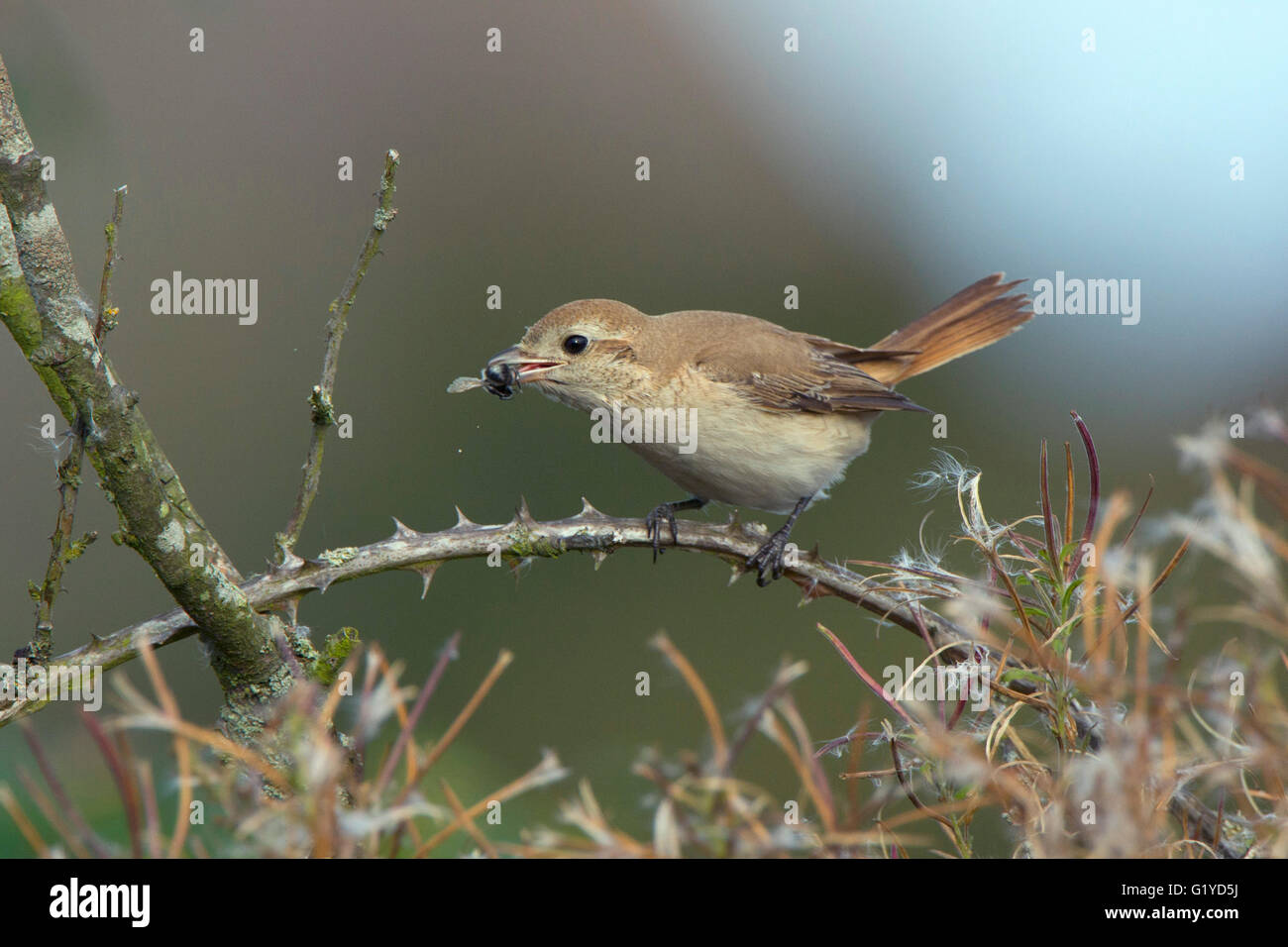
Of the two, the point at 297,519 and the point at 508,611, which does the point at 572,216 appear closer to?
the point at 508,611

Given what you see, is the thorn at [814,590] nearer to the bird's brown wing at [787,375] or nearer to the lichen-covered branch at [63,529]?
the lichen-covered branch at [63,529]

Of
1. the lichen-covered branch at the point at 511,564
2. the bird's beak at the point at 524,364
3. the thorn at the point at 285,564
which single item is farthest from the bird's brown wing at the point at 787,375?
the thorn at the point at 285,564

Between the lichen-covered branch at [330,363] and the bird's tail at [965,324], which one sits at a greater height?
the bird's tail at [965,324]

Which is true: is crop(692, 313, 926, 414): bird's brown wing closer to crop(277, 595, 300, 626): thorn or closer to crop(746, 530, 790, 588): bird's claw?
crop(746, 530, 790, 588): bird's claw

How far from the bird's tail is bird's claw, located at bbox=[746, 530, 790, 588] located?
2.34 m

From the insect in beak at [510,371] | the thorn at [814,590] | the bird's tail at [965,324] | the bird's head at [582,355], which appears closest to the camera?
the thorn at [814,590]

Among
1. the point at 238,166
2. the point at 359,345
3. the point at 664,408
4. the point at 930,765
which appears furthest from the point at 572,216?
the point at 930,765

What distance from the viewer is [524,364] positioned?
454 cm

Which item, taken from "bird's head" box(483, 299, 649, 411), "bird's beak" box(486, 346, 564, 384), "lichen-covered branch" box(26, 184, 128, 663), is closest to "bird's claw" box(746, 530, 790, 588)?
"bird's head" box(483, 299, 649, 411)

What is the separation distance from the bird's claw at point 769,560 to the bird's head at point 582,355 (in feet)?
3.96

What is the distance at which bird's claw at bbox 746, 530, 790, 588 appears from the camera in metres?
3.04

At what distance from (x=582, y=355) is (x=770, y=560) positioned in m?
1.54

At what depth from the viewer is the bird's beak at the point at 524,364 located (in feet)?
14.6
